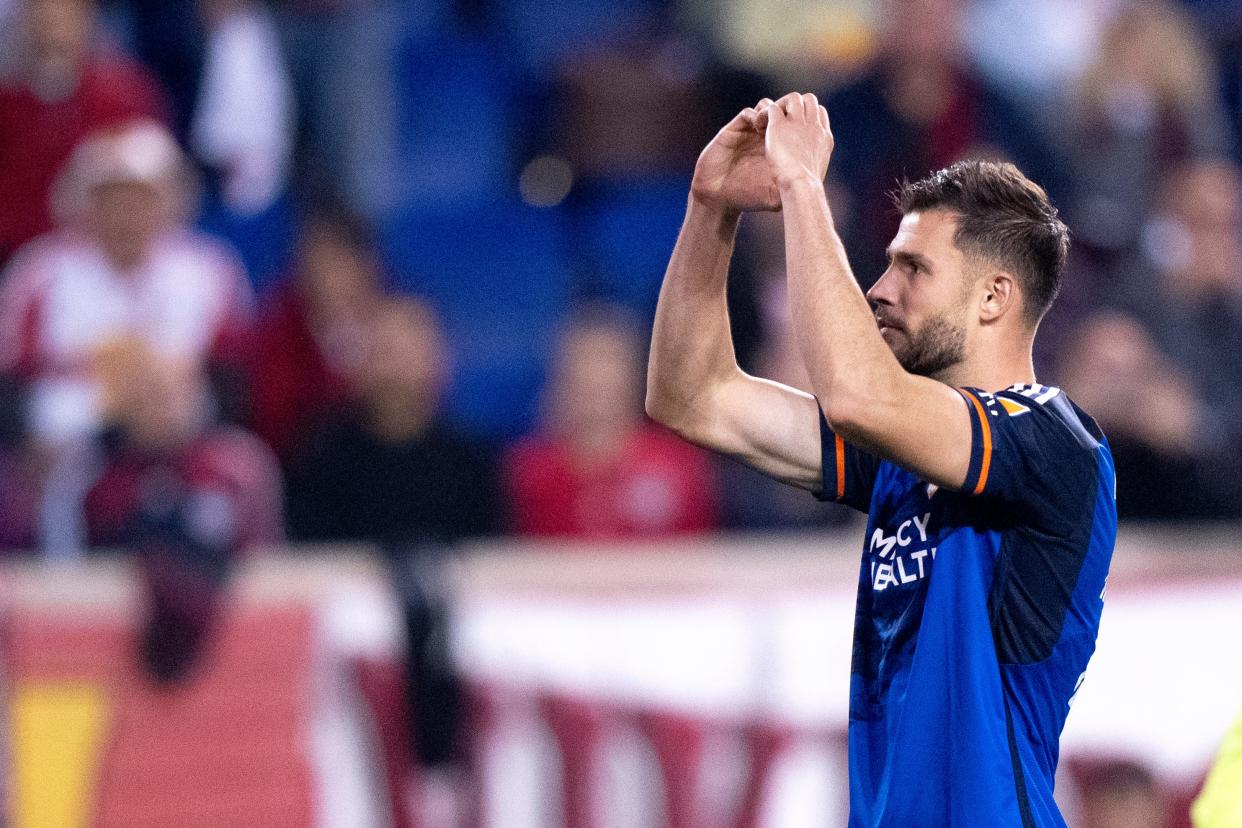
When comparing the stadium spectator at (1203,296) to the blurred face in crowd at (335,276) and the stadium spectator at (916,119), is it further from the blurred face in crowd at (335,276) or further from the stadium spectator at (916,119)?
the blurred face in crowd at (335,276)

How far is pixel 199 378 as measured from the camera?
6.55 metres

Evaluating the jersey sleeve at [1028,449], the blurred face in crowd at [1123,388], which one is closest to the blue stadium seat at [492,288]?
the blurred face in crowd at [1123,388]

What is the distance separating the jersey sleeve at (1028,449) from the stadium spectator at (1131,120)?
211 inches

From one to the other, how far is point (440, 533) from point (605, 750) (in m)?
0.94

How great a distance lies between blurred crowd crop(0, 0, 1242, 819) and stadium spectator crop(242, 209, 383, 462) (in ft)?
0.04

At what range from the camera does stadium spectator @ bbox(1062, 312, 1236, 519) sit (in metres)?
6.99

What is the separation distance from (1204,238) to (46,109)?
4.95 m

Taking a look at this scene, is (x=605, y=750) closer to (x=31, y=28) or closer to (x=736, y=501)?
(x=736, y=501)

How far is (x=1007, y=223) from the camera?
3240mm

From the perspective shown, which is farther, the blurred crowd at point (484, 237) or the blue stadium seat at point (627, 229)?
the blue stadium seat at point (627, 229)

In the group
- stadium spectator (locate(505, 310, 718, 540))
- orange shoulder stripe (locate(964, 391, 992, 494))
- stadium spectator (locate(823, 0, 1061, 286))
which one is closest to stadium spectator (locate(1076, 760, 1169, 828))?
stadium spectator (locate(505, 310, 718, 540))

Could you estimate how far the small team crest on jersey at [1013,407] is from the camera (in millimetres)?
3120

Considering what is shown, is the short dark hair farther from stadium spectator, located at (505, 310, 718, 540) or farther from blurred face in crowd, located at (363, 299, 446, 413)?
blurred face in crowd, located at (363, 299, 446, 413)

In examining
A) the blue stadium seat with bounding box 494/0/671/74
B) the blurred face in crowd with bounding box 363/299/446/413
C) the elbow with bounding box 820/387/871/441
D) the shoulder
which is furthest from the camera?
the blue stadium seat with bounding box 494/0/671/74
